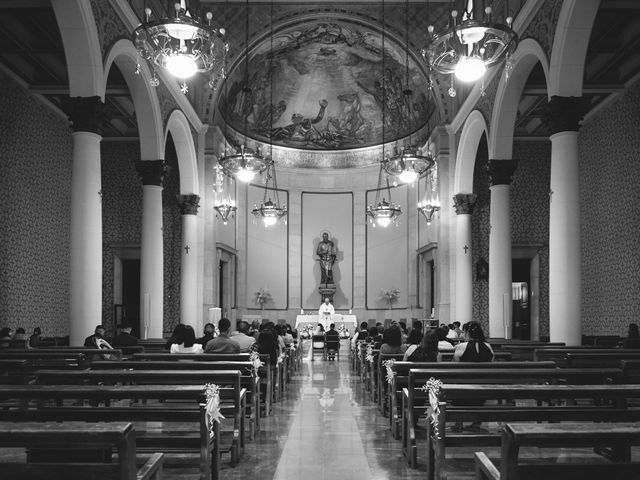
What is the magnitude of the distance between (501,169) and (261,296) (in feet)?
43.0

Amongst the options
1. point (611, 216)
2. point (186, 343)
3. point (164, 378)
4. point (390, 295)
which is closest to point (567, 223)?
point (611, 216)

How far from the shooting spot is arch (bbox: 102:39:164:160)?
13.8 meters

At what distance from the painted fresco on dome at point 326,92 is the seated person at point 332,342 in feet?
27.2

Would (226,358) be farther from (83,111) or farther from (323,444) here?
(83,111)

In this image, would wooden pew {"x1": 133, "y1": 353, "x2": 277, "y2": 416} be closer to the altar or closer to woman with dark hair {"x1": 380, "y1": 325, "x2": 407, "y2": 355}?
woman with dark hair {"x1": 380, "y1": 325, "x2": 407, "y2": 355}

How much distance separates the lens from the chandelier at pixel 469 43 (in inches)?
347

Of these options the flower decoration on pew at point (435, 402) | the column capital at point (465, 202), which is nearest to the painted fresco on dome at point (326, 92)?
the column capital at point (465, 202)

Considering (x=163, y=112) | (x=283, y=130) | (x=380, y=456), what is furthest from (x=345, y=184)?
(x=380, y=456)

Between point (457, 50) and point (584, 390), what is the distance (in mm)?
6208

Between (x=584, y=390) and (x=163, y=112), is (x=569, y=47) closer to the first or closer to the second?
(x=584, y=390)

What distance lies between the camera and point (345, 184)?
27.7m

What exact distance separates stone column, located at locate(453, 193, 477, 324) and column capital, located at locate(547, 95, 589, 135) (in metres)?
8.29

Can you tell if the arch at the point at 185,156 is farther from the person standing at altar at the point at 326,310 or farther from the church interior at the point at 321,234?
the person standing at altar at the point at 326,310

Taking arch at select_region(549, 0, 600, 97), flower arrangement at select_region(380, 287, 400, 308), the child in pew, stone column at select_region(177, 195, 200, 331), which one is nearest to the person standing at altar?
flower arrangement at select_region(380, 287, 400, 308)
